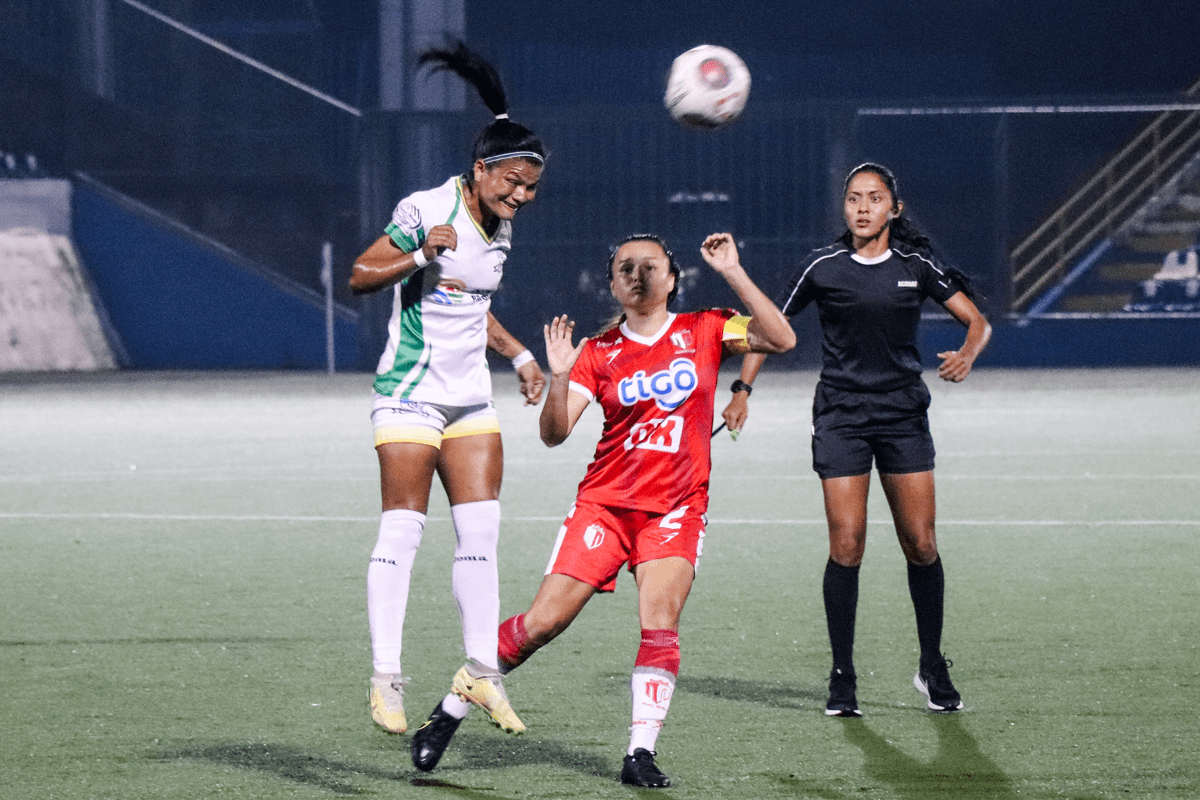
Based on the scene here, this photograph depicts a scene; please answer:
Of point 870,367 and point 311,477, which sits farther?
point 311,477

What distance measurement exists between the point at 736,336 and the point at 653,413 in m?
0.37

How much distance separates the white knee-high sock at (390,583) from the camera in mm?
5168

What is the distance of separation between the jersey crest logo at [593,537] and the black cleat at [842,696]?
1196 millimetres

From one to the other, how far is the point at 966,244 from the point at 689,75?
107 ft

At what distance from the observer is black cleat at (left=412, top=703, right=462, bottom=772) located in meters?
4.89

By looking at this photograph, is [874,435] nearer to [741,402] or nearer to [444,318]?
[741,402]

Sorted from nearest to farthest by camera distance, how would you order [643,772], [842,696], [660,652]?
[643,772] → [660,652] → [842,696]

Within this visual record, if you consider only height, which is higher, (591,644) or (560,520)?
(591,644)

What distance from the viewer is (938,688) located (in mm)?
5691

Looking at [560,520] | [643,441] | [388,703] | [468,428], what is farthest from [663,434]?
[560,520]

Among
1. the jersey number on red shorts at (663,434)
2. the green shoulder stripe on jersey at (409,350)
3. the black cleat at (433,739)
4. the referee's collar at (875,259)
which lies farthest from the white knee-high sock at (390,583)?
the referee's collar at (875,259)

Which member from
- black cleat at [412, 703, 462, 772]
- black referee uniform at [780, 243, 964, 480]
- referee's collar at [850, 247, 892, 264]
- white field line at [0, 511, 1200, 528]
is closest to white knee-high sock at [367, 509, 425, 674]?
black cleat at [412, 703, 462, 772]

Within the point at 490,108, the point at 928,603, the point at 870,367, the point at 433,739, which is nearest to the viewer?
the point at 433,739

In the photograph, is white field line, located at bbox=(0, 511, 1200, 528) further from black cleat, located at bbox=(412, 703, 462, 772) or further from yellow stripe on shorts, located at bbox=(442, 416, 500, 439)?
black cleat, located at bbox=(412, 703, 462, 772)
